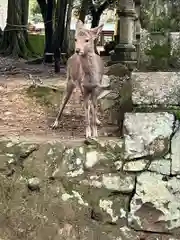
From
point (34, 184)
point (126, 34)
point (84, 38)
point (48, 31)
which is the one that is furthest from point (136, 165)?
point (48, 31)

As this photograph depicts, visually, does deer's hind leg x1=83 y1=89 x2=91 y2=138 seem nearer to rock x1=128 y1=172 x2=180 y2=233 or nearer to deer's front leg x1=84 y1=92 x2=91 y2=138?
deer's front leg x1=84 y1=92 x2=91 y2=138

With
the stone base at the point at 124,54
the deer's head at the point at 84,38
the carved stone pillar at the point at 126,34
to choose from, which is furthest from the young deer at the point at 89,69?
the carved stone pillar at the point at 126,34

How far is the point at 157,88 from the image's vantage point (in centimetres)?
483

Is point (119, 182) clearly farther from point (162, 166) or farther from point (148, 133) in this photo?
point (148, 133)

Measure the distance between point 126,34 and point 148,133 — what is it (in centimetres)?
717

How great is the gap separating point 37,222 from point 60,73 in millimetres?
6608

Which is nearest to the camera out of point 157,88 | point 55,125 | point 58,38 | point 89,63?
point 157,88

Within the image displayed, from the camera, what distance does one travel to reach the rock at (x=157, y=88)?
4828 millimetres

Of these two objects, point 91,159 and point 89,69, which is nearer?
point 91,159

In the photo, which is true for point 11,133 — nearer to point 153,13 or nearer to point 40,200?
point 40,200

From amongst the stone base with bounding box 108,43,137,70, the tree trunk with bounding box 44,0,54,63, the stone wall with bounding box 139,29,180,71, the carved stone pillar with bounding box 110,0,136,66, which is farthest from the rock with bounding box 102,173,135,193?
the tree trunk with bounding box 44,0,54,63

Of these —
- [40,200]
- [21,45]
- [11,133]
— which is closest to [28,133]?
[11,133]

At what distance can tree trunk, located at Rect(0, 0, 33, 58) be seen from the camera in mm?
15273

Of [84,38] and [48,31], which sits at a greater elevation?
[84,38]
